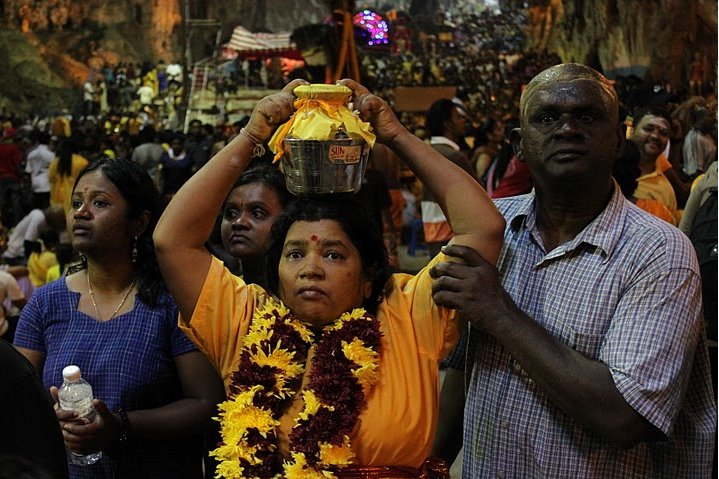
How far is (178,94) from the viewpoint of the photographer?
30.4 meters

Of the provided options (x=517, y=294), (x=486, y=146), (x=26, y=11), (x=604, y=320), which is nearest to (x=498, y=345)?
(x=517, y=294)

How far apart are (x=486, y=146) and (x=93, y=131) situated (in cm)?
1719

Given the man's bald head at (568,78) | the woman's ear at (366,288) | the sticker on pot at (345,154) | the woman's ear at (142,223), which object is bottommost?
the woman's ear at (366,288)

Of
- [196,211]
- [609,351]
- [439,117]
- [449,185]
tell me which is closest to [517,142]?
[449,185]

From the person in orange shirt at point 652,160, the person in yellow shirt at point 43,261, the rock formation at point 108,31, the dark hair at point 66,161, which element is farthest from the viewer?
the rock formation at point 108,31

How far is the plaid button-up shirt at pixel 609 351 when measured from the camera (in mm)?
2295

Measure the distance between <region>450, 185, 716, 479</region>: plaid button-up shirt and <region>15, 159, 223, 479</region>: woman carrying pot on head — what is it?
99 centimetres

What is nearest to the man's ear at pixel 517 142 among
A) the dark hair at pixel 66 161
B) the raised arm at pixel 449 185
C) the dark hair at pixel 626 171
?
the raised arm at pixel 449 185

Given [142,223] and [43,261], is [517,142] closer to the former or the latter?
[142,223]

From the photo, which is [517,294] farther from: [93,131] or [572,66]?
[93,131]

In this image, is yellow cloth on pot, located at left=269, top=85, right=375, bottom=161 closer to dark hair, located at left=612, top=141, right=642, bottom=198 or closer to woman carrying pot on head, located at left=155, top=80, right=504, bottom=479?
woman carrying pot on head, located at left=155, top=80, right=504, bottom=479

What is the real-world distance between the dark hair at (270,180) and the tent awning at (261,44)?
24.8m

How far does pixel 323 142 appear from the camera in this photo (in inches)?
98.3

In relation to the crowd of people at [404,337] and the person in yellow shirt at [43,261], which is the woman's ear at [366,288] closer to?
the crowd of people at [404,337]
